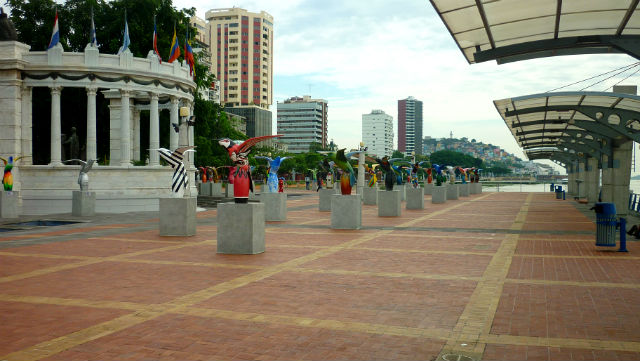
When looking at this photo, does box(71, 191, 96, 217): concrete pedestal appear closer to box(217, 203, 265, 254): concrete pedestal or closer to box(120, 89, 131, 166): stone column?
box(120, 89, 131, 166): stone column

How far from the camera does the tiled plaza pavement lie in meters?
6.76

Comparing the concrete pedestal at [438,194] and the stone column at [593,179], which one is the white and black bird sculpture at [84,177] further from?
the stone column at [593,179]

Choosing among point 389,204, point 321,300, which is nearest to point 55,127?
point 389,204

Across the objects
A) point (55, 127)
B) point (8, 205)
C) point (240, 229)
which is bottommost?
point (8, 205)

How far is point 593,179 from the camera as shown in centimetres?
3734

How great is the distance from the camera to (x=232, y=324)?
7773 mm

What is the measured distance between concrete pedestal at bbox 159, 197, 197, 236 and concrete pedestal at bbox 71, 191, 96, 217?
35.0ft

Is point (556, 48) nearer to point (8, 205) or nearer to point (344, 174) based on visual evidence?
point (344, 174)

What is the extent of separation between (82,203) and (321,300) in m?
21.9

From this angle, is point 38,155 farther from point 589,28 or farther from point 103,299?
point 589,28

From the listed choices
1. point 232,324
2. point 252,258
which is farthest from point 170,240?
point 232,324

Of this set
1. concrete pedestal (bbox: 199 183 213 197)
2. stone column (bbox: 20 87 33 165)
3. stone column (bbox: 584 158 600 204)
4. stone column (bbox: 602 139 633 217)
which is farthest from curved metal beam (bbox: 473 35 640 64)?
concrete pedestal (bbox: 199 183 213 197)

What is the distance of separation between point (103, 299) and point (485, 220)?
63.9ft

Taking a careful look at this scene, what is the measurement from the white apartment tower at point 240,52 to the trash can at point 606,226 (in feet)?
520
